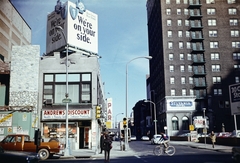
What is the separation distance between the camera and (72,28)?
31.3 meters

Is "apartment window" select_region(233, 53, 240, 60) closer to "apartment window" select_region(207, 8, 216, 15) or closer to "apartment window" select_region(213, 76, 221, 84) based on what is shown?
"apartment window" select_region(213, 76, 221, 84)

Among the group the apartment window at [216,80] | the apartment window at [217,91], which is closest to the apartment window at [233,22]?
the apartment window at [216,80]

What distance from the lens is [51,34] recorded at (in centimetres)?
3372

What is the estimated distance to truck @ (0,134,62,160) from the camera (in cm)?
1923

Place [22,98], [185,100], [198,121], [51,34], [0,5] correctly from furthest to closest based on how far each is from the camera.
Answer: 1. [185,100]
2. [198,121]
3. [51,34]
4. [22,98]
5. [0,5]

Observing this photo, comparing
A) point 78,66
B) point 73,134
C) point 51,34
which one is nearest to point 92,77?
point 78,66

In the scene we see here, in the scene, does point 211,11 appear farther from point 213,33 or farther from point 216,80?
point 216,80

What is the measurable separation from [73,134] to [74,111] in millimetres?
2405

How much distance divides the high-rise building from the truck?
170 feet

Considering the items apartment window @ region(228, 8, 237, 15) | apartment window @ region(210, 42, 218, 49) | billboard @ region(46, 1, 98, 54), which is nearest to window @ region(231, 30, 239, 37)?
apartment window @ region(228, 8, 237, 15)

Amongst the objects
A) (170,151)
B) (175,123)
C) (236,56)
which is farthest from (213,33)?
(170,151)

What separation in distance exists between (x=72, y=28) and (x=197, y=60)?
48195 mm

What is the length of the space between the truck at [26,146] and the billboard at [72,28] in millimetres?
13543

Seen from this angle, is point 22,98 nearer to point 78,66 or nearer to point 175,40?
point 78,66
